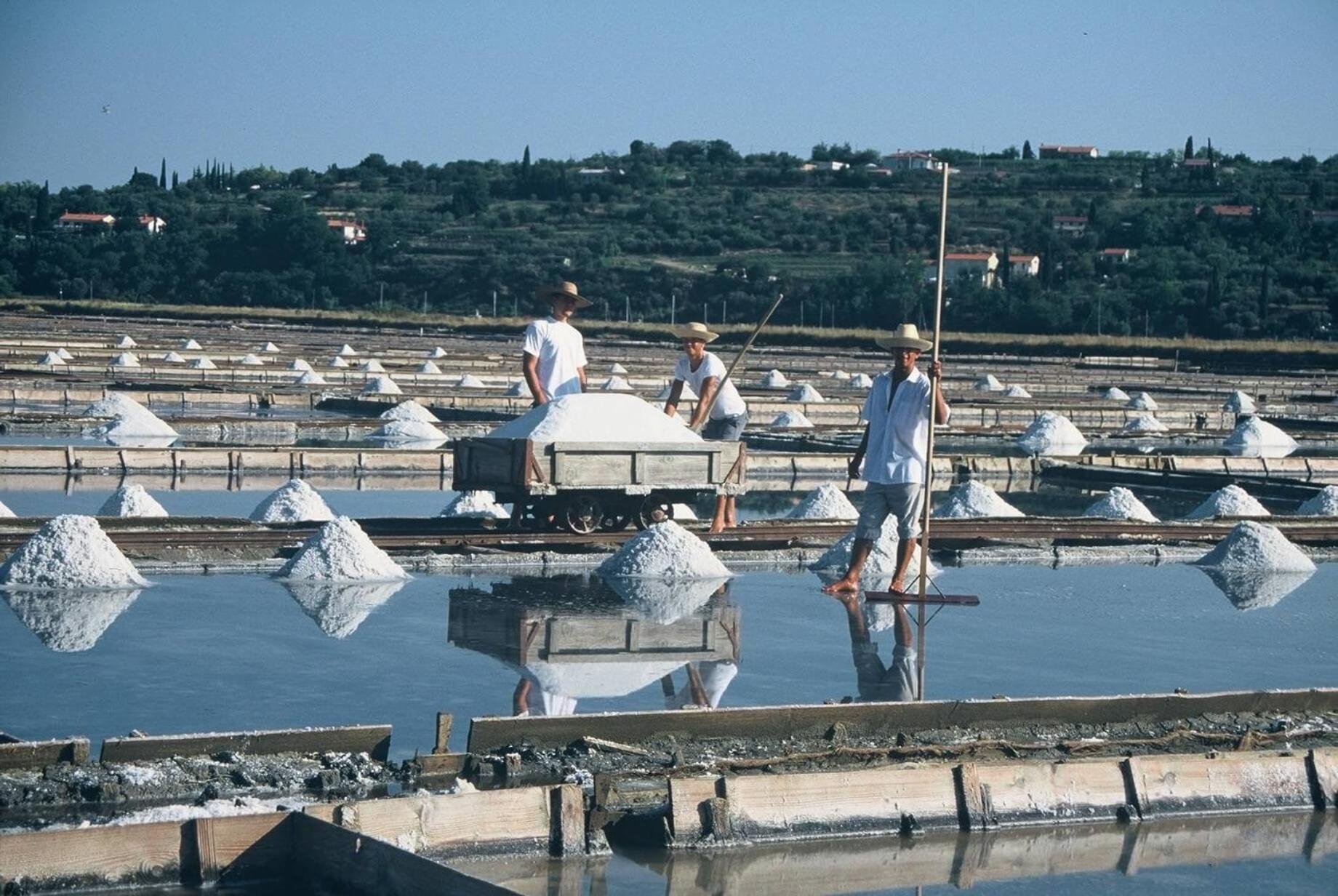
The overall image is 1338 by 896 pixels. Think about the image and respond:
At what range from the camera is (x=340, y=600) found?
1132 centimetres

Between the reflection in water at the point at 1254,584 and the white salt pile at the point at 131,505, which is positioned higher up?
the white salt pile at the point at 131,505

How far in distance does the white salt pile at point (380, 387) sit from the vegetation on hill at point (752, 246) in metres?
50.7

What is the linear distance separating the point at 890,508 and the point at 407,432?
12.7m

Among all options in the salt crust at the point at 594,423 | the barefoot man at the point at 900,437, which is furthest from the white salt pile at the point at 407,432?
the barefoot man at the point at 900,437

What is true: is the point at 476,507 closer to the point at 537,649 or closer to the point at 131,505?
the point at 131,505

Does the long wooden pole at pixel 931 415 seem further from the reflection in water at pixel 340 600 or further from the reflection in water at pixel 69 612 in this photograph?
the reflection in water at pixel 69 612

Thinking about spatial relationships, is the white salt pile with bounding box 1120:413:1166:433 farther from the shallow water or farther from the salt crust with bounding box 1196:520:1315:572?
the shallow water

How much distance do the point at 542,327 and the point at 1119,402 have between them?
77.1 feet

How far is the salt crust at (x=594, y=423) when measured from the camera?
1336 centimetres

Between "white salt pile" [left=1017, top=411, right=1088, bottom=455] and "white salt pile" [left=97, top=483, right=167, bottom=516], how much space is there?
13.6 metres

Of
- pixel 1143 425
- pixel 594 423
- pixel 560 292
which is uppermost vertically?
pixel 560 292

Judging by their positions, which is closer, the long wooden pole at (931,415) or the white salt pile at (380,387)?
the long wooden pole at (931,415)

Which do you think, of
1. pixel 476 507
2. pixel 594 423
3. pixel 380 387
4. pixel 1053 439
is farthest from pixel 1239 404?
pixel 594 423

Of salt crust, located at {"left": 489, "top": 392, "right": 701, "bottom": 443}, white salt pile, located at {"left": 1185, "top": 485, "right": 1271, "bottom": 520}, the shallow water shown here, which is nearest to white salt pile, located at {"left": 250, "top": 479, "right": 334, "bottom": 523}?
salt crust, located at {"left": 489, "top": 392, "right": 701, "bottom": 443}
